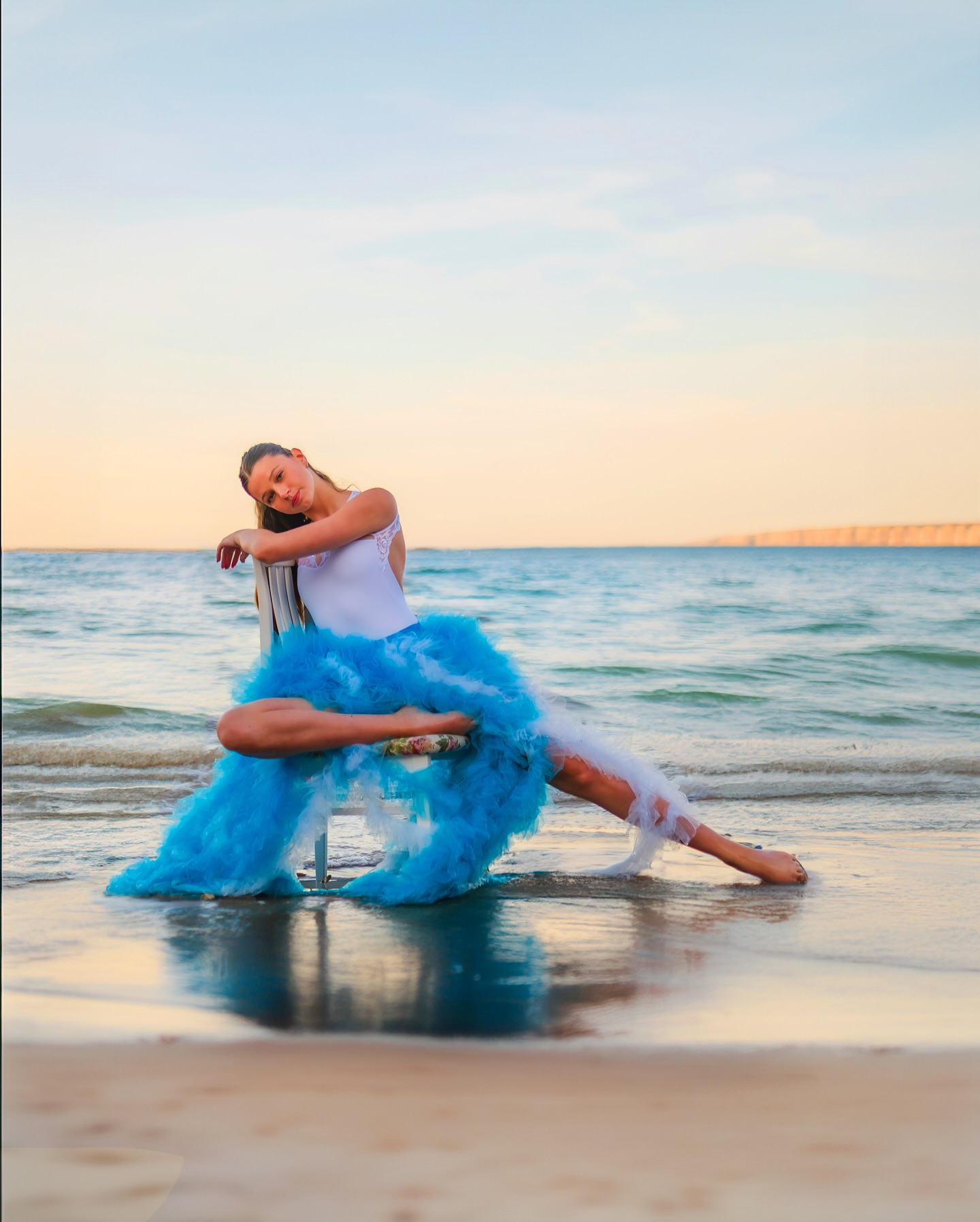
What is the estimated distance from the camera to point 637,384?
68.2ft

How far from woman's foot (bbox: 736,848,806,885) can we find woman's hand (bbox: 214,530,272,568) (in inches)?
78.7

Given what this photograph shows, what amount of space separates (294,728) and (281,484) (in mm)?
892

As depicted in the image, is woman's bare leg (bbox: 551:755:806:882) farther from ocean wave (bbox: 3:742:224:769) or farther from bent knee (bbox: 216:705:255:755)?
ocean wave (bbox: 3:742:224:769)

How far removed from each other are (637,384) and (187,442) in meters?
12.7

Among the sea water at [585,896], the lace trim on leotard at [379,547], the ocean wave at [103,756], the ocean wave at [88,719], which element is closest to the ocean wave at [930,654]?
the sea water at [585,896]

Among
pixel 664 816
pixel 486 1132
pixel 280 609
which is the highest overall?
pixel 280 609

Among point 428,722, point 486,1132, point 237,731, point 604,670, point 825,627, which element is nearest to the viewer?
point 486,1132

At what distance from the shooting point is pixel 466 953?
2676mm

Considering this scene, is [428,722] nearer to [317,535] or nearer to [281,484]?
[317,535]

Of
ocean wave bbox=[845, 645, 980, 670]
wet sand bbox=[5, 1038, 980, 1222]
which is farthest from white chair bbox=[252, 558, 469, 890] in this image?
ocean wave bbox=[845, 645, 980, 670]

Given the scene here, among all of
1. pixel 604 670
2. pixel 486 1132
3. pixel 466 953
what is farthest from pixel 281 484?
pixel 604 670

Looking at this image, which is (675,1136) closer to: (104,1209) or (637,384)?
(104,1209)

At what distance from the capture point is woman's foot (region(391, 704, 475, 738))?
319 cm

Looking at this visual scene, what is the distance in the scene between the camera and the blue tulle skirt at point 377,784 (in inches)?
125
